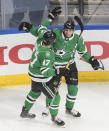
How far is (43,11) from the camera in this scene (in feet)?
18.6

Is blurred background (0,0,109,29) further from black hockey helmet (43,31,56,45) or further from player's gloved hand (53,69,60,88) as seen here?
black hockey helmet (43,31,56,45)

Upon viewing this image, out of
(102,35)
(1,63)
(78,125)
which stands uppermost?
(102,35)

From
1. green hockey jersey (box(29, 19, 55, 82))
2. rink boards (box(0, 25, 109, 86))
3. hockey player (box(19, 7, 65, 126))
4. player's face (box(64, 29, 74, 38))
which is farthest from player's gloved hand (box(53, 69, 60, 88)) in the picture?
rink boards (box(0, 25, 109, 86))

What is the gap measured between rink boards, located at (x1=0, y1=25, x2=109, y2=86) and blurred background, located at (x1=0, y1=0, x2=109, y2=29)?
206mm

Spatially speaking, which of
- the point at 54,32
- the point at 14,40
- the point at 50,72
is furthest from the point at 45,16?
the point at 50,72

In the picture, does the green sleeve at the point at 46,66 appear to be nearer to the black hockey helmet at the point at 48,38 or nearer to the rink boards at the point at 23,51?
the black hockey helmet at the point at 48,38

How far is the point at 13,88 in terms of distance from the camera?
550 cm

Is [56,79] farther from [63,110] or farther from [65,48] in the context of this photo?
[63,110]

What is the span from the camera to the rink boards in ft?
17.9

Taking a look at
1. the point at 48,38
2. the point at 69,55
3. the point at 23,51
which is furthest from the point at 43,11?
the point at 48,38

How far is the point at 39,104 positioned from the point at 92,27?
1.24 metres

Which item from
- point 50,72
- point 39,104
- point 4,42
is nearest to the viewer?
point 50,72

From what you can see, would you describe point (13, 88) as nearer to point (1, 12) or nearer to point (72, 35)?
point (1, 12)

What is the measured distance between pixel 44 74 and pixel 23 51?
1.51m
